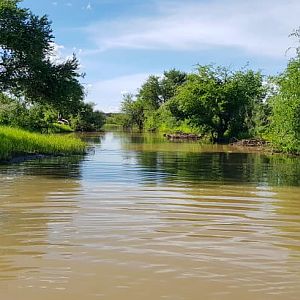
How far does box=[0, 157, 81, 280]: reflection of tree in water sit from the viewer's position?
6.29 meters

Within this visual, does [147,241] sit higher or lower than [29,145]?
lower

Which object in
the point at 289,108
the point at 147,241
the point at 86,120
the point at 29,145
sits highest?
the point at 86,120

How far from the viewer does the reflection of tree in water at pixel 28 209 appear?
20.7 feet

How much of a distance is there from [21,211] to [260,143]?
35.1 m

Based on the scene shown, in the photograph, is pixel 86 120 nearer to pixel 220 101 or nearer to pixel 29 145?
pixel 220 101

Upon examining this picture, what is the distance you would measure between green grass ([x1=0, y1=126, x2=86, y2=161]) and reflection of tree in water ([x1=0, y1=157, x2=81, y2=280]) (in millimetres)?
4324

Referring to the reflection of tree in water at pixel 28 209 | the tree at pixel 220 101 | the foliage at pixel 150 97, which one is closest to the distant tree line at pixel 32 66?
the reflection of tree in water at pixel 28 209

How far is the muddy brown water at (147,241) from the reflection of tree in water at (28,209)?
2 centimetres

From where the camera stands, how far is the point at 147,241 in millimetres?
7016

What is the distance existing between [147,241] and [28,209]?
3415 mm

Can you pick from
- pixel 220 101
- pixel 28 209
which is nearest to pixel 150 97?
pixel 220 101

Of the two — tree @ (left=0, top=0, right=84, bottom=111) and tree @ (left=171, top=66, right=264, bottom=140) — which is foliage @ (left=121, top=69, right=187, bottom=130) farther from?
tree @ (left=0, top=0, right=84, bottom=111)

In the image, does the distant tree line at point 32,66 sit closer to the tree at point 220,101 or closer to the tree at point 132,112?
the tree at point 220,101

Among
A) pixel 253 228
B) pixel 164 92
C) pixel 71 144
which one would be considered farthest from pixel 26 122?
pixel 164 92
